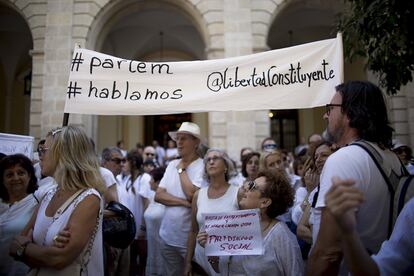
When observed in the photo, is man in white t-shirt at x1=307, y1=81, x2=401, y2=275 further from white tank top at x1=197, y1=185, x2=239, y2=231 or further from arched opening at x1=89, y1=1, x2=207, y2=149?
arched opening at x1=89, y1=1, x2=207, y2=149

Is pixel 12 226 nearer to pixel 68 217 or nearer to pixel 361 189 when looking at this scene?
pixel 68 217

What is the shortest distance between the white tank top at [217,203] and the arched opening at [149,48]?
11.3 metres

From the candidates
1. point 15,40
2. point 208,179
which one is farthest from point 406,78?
point 15,40

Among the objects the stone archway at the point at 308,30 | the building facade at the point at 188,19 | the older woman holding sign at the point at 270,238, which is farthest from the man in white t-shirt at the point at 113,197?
the stone archway at the point at 308,30

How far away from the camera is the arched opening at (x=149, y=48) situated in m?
14.8

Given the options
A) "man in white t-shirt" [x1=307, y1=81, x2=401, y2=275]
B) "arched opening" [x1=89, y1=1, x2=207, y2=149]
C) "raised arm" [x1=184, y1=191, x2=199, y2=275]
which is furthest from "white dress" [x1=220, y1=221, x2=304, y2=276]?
"arched opening" [x1=89, y1=1, x2=207, y2=149]

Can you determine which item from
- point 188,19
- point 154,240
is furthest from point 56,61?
point 154,240

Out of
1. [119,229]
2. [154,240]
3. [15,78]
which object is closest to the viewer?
[119,229]

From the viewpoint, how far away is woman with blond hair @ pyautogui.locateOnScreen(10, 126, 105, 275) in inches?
87.0

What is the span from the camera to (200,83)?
13.4 feet

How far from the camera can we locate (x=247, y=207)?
289 centimetres

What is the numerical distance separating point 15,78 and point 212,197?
15.9 m

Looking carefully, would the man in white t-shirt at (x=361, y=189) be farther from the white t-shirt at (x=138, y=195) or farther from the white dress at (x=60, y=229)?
the white t-shirt at (x=138, y=195)

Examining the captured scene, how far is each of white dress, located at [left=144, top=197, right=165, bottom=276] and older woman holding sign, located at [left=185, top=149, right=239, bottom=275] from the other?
99cm
